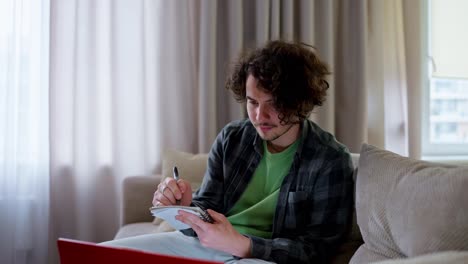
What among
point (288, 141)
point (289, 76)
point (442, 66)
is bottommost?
point (288, 141)

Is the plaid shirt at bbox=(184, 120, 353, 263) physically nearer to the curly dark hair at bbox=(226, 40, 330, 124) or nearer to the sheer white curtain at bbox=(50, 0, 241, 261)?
the curly dark hair at bbox=(226, 40, 330, 124)

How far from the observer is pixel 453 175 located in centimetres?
101

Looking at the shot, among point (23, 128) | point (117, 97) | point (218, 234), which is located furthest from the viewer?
point (117, 97)

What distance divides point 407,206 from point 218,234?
0.42m

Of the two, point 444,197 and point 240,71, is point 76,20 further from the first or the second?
point 444,197

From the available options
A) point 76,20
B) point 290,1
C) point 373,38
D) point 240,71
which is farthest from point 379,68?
point 76,20

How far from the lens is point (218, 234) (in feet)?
3.69

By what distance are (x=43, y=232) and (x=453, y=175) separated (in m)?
1.76

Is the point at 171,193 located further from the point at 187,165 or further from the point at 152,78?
the point at 152,78

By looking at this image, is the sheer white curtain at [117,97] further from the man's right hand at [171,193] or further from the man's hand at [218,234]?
the man's hand at [218,234]

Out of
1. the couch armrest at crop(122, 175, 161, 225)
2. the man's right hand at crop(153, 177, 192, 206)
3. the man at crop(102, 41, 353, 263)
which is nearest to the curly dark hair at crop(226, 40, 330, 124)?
the man at crop(102, 41, 353, 263)

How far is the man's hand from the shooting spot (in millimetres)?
1116

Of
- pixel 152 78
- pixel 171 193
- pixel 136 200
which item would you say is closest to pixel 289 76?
pixel 171 193

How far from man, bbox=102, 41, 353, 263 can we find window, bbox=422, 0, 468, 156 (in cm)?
150
